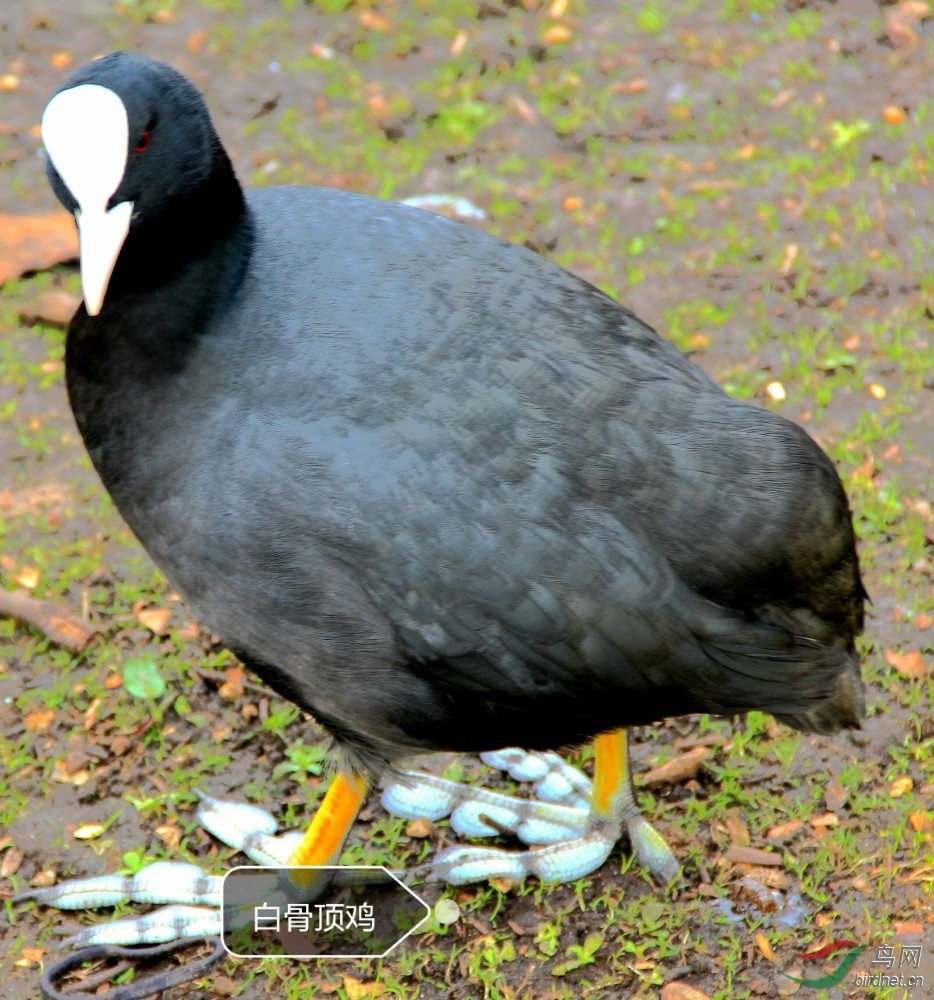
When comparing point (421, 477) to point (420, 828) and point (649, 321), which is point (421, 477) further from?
point (649, 321)

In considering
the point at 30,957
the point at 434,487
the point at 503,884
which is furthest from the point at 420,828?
the point at 434,487

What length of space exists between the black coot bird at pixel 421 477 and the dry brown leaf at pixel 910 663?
887 mm

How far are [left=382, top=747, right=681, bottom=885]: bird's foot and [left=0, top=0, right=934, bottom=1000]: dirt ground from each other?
73 millimetres

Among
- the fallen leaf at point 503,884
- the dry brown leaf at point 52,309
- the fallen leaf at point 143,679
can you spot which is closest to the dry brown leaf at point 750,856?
the fallen leaf at point 503,884

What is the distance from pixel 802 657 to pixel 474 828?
1.13m

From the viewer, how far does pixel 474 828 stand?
3697 mm

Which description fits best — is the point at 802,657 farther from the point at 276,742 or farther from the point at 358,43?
the point at 358,43

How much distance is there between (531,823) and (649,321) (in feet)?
6.89

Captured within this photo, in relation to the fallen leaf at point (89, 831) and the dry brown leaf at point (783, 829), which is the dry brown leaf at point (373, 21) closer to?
the fallen leaf at point (89, 831)

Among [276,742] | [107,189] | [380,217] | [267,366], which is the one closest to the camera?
[107,189]

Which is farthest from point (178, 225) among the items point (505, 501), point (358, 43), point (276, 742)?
point (358, 43)

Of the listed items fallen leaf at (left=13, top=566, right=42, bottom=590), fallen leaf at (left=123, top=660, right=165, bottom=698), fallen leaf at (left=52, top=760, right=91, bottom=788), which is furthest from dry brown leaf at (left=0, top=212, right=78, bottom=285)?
fallen leaf at (left=52, top=760, right=91, bottom=788)

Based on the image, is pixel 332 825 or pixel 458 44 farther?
pixel 458 44

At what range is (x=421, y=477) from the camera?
279 cm
